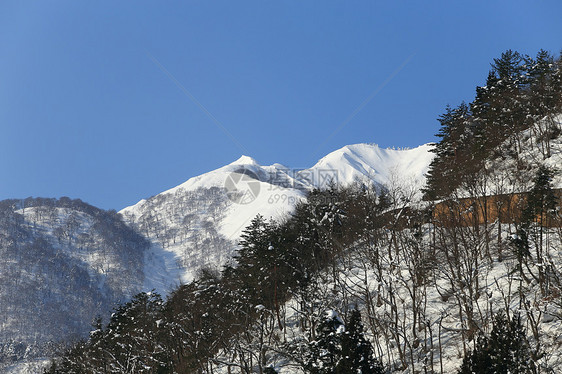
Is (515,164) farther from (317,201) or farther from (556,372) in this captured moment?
(556,372)

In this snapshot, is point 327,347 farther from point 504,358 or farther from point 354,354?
point 504,358

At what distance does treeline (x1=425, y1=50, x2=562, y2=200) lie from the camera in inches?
1557

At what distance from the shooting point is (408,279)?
30.5 metres

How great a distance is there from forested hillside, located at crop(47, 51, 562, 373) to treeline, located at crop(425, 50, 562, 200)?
0.52 ft

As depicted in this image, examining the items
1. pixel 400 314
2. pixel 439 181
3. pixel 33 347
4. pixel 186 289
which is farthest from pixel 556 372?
pixel 33 347

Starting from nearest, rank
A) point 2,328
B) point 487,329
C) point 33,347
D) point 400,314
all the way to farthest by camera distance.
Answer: point 487,329, point 400,314, point 33,347, point 2,328

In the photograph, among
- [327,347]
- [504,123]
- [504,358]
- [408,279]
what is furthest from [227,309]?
[504,123]

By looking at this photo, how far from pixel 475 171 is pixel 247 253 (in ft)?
63.3

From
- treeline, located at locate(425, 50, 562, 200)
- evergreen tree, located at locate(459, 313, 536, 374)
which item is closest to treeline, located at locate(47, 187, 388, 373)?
treeline, located at locate(425, 50, 562, 200)

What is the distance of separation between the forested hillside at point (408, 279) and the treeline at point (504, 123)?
159mm

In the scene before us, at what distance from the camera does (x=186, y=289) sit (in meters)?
45.5

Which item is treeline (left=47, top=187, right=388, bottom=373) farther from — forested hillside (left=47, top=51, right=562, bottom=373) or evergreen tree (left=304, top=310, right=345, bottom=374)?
evergreen tree (left=304, top=310, right=345, bottom=374)

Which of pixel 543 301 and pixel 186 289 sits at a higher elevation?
pixel 186 289

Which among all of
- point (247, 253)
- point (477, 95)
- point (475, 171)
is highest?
point (477, 95)
